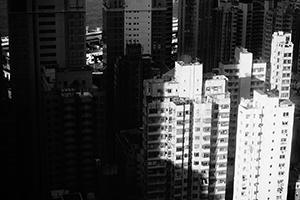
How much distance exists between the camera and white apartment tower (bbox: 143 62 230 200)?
2094 centimetres

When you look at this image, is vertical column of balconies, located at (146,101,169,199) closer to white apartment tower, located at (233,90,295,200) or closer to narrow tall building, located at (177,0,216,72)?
white apartment tower, located at (233,90,295,200)

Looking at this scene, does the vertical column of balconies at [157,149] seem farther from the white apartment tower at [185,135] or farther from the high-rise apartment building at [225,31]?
the high-rise apartment building at [225,31]

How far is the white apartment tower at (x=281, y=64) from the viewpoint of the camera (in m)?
25.3

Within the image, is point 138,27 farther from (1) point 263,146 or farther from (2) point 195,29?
(1) point 263,146

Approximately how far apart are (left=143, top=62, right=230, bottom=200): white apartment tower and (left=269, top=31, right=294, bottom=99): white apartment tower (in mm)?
4160

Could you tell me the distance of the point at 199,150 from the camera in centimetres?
2108

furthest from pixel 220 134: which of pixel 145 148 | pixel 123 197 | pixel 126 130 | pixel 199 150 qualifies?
pixel 126 130

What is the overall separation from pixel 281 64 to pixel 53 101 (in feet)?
26.3

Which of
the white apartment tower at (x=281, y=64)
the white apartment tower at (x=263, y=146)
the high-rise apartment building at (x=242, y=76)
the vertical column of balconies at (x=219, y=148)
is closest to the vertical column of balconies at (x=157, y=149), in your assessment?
the vertical column of balconies at (x=219, y=148)

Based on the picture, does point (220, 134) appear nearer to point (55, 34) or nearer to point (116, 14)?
point (55, 34)

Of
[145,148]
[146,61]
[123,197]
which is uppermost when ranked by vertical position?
[146,61]

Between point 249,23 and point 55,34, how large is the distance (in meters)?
10.2

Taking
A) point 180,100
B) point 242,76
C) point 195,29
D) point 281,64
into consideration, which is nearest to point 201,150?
point 180,100

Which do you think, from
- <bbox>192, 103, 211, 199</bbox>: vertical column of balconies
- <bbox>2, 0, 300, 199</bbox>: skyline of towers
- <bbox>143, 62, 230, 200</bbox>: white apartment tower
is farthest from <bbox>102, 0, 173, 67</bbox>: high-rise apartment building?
<bbox>192, 103, 211, 199</bbox>: vertical column of balconies
